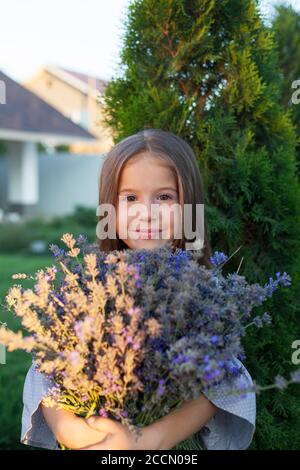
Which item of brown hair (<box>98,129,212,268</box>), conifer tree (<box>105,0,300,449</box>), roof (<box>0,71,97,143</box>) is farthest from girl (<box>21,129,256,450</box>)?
roof (<box>0,71,97,143</box>)

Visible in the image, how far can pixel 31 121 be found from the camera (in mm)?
17516

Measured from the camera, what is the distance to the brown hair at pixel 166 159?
2332 millimetres

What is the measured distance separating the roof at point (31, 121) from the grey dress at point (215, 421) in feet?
49.1

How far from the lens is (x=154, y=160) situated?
2.33 meters

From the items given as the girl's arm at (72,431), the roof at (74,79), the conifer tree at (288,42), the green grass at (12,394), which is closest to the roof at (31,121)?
the roof at (74,79)

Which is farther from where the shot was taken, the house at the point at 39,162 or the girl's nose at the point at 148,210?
the house at the point at 39,162

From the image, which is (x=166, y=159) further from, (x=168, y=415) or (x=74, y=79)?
(x=74, y=79)

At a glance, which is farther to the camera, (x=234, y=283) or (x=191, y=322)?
(x=234, y=283)

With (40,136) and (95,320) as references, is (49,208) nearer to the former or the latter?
(40,136)

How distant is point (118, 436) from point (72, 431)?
17cm

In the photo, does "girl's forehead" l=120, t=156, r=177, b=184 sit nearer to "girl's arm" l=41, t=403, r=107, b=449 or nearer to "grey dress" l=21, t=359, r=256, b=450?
"grey dress" l=21, t=359, r=256, b=450

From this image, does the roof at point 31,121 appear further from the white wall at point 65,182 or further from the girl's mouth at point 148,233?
the girl's mouth at point 148,233
